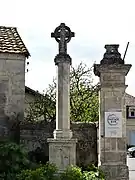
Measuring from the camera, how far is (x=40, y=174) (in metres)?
10.4

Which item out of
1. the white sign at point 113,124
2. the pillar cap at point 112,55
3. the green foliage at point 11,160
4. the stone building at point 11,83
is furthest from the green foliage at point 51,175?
the stone building at point 11,83

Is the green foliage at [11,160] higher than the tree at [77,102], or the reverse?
the tree at [77,102]

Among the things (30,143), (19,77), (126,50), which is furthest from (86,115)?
(126,50)

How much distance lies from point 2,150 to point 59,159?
1.74 m

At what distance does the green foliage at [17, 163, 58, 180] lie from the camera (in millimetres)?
10328

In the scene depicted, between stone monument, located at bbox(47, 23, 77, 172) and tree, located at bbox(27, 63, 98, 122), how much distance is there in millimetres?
7361

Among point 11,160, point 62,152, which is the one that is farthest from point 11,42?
point 62,152

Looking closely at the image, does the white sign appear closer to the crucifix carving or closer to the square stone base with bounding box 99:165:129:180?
the square stone base with bounding box 99:165:129:180

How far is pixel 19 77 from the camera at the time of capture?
17859 mm

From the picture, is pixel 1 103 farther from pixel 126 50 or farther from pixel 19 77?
pixel 126 50

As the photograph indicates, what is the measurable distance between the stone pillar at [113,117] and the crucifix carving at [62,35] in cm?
118

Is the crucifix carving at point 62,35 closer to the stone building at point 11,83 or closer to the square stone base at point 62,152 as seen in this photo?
the square stone base at point 62,152

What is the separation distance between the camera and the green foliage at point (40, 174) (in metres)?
10.3

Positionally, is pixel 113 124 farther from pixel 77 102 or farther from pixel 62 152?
pixel 77 102
